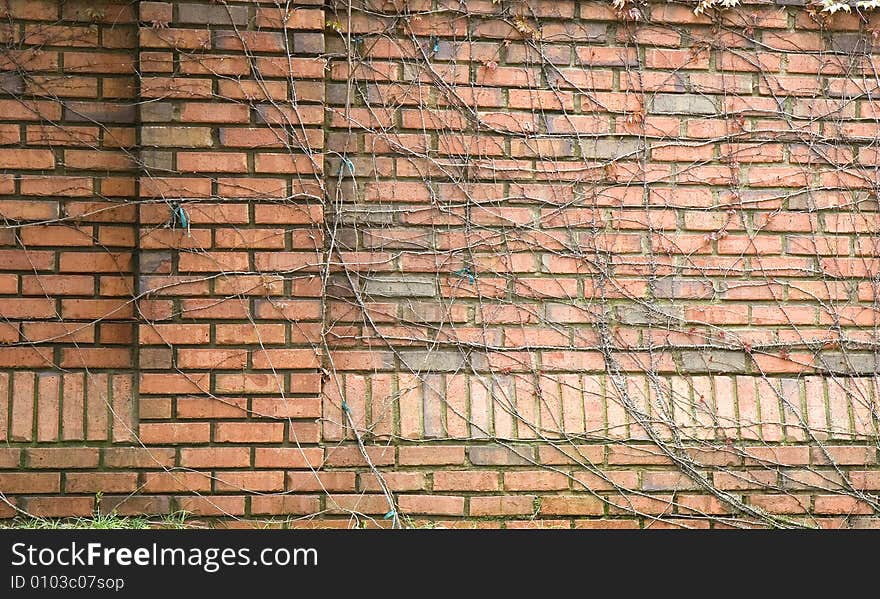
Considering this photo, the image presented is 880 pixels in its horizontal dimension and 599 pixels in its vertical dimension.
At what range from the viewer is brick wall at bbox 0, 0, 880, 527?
3061 millimetres

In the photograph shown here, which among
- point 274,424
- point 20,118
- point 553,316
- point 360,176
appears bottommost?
point 274,424

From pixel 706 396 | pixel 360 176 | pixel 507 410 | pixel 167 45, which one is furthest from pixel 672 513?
pixel 167 45

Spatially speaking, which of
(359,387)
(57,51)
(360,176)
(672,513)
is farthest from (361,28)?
(672,513)

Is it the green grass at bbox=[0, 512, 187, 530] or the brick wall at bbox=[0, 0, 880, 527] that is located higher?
the brick wall at bbox=[0, 0, 880, 527]

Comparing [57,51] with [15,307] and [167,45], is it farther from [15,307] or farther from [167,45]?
[15,307]

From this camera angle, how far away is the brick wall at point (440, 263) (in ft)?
10.0

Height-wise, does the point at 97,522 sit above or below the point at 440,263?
below

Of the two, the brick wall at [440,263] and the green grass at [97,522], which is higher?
the brick wall at [440,263]

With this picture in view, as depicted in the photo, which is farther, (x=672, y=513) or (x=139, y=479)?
(x=672, y=513)

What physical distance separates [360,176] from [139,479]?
133 cm

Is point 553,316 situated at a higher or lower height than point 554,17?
lower

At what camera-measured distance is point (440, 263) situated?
3266 mm

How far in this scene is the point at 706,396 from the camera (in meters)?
3.30

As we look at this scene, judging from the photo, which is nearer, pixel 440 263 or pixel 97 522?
pixel 97 522
